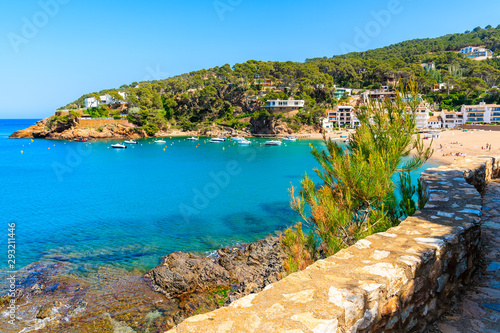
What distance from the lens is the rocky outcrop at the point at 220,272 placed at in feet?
38.5

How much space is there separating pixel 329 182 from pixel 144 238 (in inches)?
535

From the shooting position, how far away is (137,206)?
24047 mm

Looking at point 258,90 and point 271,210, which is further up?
point 258,90

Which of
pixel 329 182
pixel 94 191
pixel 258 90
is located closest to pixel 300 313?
pixel 329 182

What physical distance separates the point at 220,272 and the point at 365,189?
8.66 meters

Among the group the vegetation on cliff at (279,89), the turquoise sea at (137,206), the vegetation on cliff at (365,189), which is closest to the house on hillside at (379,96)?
the vegetation on cliff at (365,189)

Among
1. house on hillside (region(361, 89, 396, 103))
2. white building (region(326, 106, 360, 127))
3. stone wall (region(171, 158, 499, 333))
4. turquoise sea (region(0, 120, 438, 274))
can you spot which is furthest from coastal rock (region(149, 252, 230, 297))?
white building (region(326, 106, 360, 127))

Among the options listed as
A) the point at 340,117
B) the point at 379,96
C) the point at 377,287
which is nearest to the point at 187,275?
the point at 377,287

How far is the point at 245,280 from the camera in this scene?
12.4m

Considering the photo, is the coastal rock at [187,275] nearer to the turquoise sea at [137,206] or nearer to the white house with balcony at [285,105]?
the turquoise sea at [137,206]

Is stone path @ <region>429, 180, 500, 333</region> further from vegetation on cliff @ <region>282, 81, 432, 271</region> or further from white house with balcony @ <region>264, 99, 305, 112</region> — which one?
white house with balcony @ <region>264, 99, 305, 112</region>

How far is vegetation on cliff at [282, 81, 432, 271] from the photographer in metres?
5.83

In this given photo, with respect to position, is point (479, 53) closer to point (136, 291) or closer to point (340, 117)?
point (340, 117)

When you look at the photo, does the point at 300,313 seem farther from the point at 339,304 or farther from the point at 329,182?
the point at 329,182
